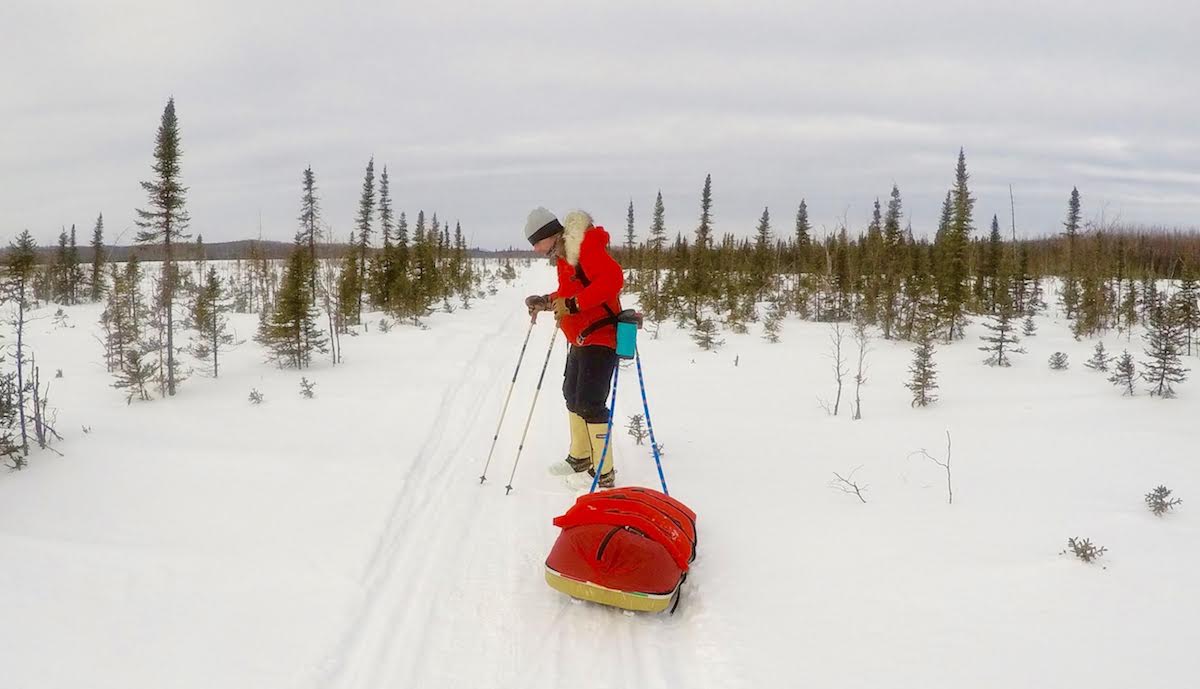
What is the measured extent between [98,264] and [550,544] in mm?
48076

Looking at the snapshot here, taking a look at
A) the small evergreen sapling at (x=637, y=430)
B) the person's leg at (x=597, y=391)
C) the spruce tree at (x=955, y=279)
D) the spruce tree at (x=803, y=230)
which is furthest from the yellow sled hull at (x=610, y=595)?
the spruce tree at (x=803, y=230)

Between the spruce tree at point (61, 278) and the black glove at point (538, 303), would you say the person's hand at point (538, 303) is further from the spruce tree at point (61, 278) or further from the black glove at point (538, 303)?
the spruce tree at point (61, 278)

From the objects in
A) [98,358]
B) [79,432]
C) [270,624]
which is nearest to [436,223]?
[98,358]

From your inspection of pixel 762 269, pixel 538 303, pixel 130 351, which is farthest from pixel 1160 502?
pixel 762 269

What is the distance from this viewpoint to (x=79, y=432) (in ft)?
22.9

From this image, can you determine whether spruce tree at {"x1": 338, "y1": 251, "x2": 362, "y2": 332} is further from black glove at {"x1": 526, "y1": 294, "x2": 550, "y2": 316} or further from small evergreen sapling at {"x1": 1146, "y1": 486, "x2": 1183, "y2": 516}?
small evergreen sapling at {"x1": 1146, "y1": 486, "x2": 1183, "y2": 516}

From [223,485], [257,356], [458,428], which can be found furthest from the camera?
[257,356]

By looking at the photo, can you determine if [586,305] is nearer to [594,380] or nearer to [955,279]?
[594,380]

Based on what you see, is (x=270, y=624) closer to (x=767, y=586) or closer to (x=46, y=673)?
(x=46, y=673)

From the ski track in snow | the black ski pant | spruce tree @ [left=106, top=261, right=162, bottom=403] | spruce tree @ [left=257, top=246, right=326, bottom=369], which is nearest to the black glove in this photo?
the black ski pant

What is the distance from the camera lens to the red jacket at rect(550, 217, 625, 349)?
526 cm

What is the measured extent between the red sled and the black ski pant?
1666mm

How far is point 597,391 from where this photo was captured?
217 inches

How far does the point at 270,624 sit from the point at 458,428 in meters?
4.45
